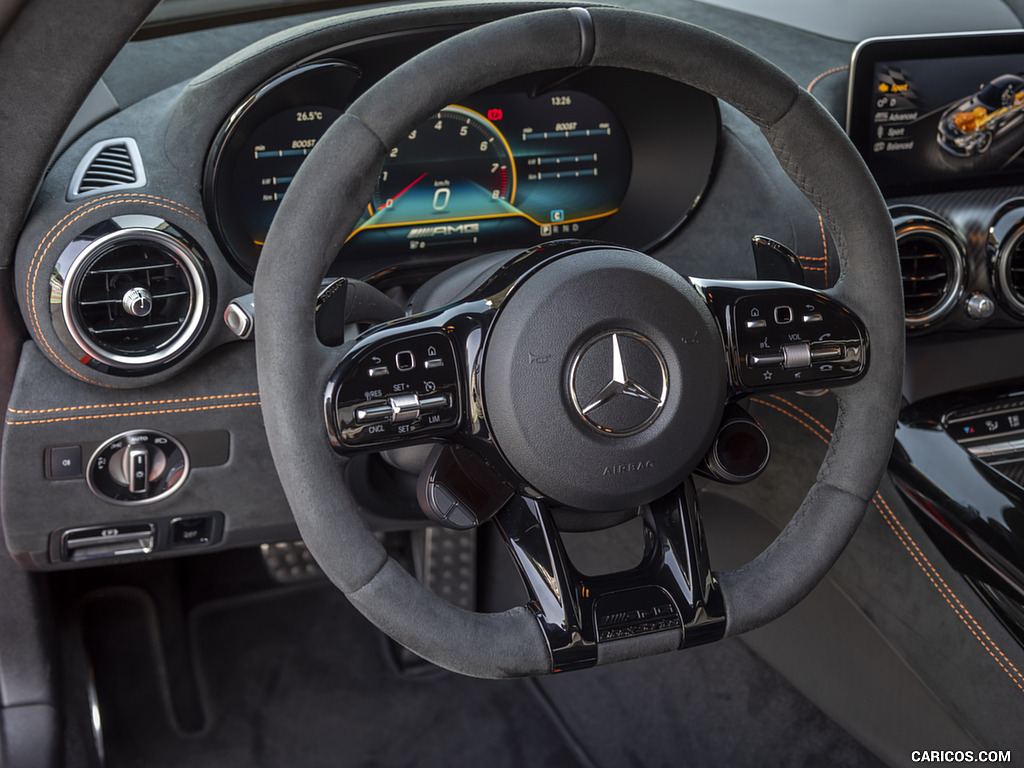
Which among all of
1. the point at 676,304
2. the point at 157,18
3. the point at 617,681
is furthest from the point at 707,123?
the point at 617,681

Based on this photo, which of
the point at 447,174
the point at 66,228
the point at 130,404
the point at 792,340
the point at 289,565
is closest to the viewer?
the point at 792,340

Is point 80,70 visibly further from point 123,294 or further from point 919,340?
point 919,340

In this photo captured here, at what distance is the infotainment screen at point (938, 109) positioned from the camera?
1.57m

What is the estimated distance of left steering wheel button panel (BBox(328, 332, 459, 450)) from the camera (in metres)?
0.88

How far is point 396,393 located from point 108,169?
609 mm

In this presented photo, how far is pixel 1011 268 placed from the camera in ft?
5.34

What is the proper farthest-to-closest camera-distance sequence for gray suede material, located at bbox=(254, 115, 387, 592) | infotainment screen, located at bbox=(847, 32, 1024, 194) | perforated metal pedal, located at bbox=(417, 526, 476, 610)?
perforated metal pedal, located at bbox=(417, 526, 476, 610) → infotainment screen, located at bbox=(847, 32, 1024, 194) → gray suede material, located at bbox=(254, 115, 387, 592)

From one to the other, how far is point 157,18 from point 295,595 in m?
1.26

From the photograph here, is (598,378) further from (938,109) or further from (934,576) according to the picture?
(938,109)

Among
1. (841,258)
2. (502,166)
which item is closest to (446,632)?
(841,258)

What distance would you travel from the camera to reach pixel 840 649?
1.76 m

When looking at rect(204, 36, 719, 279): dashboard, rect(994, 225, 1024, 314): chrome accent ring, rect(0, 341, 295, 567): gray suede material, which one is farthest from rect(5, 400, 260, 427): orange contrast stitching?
rect(994, 225, 1024, 314): chrome accent ring

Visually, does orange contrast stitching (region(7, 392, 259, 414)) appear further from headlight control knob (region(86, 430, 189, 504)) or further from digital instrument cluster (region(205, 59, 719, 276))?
digital instrument cluster (region(205, 59, 719, 276))

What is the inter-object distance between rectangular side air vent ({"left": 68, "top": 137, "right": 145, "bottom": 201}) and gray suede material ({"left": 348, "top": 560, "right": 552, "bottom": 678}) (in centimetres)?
66
